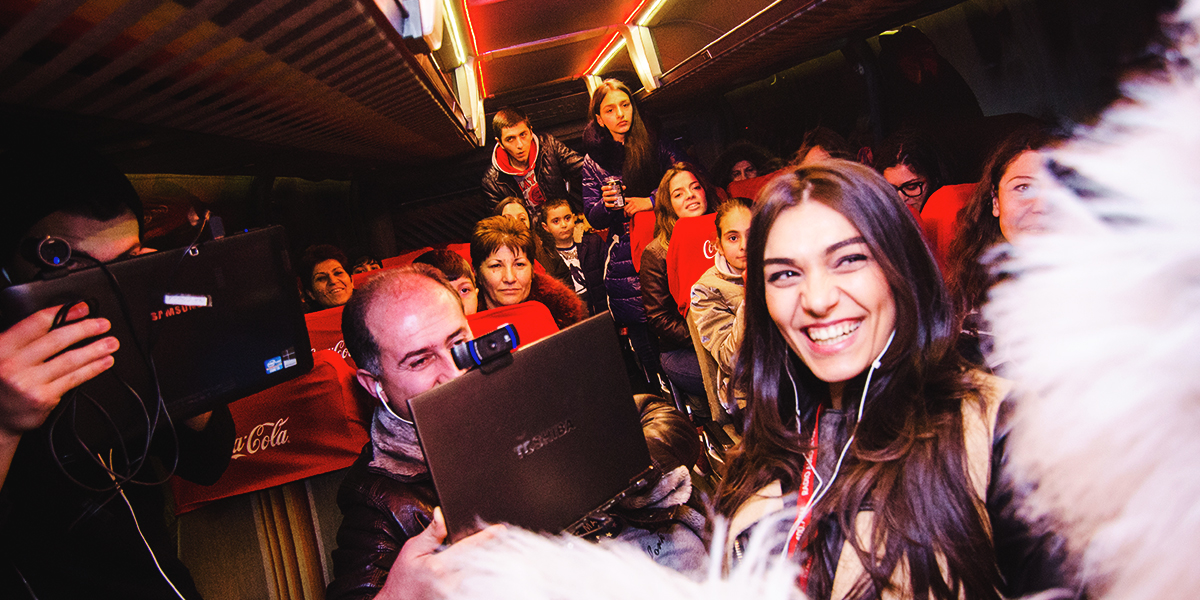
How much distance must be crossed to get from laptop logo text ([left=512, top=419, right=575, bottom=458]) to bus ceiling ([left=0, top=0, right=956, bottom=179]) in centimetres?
110

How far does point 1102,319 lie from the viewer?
306 mm

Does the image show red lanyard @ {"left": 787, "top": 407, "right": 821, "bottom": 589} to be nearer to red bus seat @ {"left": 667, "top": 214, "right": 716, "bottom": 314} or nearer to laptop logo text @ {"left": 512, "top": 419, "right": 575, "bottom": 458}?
laptop logo text @ {"left": 512, "top": 419, "right": 575, "bottom": 458}

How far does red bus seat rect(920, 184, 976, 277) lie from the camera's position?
9.29ft

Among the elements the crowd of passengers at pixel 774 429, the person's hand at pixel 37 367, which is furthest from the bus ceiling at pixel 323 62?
the person's hand at pixel 37 367

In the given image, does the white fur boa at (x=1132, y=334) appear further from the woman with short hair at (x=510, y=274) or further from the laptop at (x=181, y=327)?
the woman with short hair at (x=510, y=274)

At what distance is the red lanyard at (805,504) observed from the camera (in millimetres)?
1168

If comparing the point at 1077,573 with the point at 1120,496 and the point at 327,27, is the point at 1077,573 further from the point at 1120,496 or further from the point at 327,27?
the point at 327,27

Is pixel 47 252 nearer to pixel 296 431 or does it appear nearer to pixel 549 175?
pixel 296 431

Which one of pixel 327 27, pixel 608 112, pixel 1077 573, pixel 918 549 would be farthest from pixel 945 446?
pixel 608 112

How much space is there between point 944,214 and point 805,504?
2282 mm

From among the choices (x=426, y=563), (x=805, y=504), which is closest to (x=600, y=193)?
(x=805, y=504)

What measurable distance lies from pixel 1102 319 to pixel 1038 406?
8 cm

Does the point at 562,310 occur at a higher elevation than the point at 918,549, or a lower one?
higher

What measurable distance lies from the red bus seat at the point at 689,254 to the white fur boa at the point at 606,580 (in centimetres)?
299
